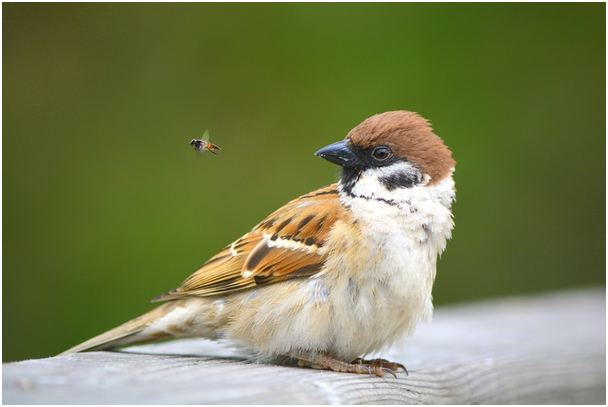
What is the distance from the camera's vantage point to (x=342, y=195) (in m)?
2.76

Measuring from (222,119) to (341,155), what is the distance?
2.16 metres

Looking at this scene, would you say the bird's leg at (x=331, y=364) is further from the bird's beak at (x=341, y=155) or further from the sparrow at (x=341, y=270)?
the bird's beak at (x=341, y=155)

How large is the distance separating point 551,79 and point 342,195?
120 inches

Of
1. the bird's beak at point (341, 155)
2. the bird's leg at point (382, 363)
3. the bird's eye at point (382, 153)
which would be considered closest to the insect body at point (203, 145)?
the bird's beak at point (341, 155)

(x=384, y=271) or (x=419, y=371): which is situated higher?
(x=384, y=271)

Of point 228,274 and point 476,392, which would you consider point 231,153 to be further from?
point 476,392

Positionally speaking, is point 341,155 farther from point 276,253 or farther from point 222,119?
point 222,119

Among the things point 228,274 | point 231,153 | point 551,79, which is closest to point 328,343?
point 228,274

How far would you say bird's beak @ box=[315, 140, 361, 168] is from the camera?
8.91 feet

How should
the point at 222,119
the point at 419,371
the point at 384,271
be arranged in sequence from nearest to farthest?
the point at 384,271, the point at 419,371, the point at 222,119

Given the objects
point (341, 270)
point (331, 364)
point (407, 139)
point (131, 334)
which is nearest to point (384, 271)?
point (341, 270)

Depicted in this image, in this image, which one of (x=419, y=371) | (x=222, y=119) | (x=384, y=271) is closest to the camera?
(x=384, y=271)

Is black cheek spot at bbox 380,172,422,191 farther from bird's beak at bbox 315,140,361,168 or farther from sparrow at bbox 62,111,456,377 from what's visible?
bird's beak at bbox 315,140,361,168

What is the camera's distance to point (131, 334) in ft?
8.97
